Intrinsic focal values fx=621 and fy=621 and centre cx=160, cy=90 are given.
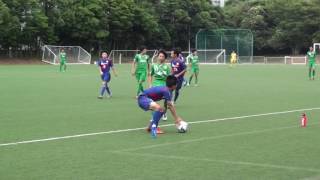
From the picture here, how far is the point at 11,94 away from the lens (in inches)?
945

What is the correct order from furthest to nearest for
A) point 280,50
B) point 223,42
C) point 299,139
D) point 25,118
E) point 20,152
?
point 280,50 → point 223,42 → point 25,118 → point 299,139 → point 20,152

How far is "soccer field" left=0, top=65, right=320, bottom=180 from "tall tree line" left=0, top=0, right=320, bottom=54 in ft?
155

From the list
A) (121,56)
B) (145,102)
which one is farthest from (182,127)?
(121,56)

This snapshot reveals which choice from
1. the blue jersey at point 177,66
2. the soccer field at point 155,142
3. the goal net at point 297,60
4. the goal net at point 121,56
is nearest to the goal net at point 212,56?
the goal net at point 121,56

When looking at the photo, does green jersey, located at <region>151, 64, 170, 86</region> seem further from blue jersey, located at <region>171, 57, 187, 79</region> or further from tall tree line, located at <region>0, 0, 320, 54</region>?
tall tree line, located at <region>0, 0, 320, 54</region>

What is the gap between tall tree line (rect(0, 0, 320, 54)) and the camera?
219ft

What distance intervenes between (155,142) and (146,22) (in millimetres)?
65719

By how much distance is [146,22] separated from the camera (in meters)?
76.8

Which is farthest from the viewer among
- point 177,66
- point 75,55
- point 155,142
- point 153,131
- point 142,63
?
point 75,55

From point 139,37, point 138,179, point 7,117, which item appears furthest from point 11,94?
point 139,37

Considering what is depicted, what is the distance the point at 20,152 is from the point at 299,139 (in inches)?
210

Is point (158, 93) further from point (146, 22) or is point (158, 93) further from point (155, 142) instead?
point (146, 22)

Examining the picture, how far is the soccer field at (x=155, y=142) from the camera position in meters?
8.93

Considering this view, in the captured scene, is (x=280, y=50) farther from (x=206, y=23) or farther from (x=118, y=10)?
(x=118, y=10)
